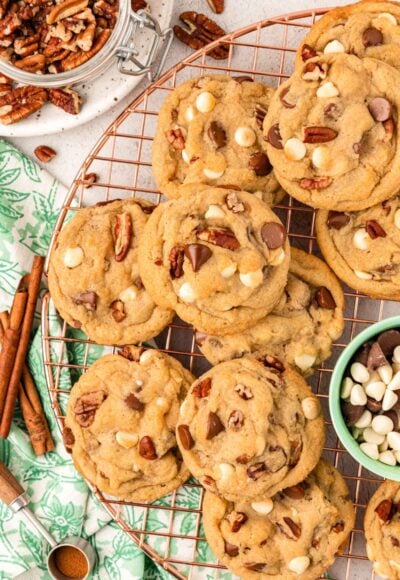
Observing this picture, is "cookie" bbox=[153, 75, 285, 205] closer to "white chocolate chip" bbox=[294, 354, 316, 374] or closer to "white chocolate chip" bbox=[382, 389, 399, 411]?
"white chocolate chip" bbox=[294, 354, 316, 374]

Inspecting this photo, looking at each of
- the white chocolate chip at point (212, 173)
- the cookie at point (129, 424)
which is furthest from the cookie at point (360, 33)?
the cookie at point (129, 424)

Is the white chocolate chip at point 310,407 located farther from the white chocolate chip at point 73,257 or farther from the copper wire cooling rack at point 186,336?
the white chocolate chip at point 73,257

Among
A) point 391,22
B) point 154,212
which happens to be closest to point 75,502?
point 154,212

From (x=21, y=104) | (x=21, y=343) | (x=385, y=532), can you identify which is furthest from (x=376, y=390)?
(x=21, y=104)

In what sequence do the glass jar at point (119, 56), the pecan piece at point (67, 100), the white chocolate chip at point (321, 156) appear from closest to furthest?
1. the white chocolate chip at point (321, 156)
2. the glass jar at point (119, 56)
3. the pecan piece at point (67, 100)

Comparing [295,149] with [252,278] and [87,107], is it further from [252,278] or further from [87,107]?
[87,107]

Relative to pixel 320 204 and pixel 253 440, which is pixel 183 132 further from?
pixel 253 440

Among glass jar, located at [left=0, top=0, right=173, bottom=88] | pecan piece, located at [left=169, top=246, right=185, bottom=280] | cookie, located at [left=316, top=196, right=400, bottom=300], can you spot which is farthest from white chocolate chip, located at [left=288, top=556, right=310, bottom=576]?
glass jar, located at [left=0, top=0, right=173, bottom=88]
